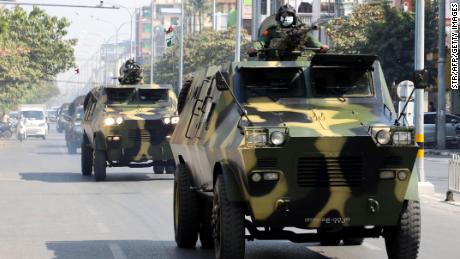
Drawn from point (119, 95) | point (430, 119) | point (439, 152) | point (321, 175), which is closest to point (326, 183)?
point (321, 175)

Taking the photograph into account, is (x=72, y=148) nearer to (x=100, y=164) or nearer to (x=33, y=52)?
(x=100, y=164)

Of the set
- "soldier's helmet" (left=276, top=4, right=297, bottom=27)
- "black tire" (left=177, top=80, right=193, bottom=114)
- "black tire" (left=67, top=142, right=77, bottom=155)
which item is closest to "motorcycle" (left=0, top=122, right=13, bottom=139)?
"black tire" (left=67, top=142, right=77, bottom=155)

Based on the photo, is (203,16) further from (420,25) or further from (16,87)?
(420,25)

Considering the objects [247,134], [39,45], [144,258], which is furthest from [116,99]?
[39,45]

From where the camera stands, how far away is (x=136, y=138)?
26625 mm

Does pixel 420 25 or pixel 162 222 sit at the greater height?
pixel 420 25

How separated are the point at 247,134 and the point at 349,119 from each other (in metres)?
1.32

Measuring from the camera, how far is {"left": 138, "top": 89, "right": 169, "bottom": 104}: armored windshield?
27891 millimetres

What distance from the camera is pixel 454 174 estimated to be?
70.6ft

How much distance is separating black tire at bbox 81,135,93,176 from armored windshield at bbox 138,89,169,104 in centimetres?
230

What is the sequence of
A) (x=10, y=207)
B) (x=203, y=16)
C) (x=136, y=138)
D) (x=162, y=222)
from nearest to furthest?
(x=162, y=222) < (x=10, y=207) < (x=136, y=138) < (x=203, y=16)

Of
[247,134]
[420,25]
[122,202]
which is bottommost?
[122,202]

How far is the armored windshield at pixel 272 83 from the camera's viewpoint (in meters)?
12.3

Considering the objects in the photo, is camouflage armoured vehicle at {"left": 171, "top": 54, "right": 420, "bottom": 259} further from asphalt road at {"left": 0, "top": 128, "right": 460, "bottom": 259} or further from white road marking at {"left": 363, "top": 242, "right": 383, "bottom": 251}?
white road marking at {"left": 363, "top": 242, "right": 383, "bottom": 251}
